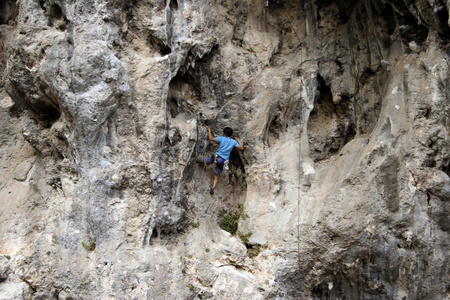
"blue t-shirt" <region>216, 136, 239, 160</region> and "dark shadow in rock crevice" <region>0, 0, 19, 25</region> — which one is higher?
"dark shadow in rock crevice" <region>0, 0, 19, 25</region>

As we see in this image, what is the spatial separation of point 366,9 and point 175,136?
4402 millimetres

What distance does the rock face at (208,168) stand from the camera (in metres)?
7.22

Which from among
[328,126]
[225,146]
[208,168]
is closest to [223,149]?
[225,146]

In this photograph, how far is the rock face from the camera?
7.22 meters

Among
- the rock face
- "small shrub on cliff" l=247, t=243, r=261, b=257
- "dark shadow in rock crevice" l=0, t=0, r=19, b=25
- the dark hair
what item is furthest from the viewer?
"dark shadow in rock crevice" l=0, t=0, r=19, b=25

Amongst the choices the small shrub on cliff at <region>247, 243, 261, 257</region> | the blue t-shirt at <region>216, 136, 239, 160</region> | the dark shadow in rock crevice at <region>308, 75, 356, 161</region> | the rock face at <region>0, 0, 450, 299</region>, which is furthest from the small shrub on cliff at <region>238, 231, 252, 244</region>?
the dark shadow in rock crevice at <region>308, 75, 356, 161</region>

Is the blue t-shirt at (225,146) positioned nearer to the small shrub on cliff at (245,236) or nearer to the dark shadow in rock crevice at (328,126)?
the small shrub on cliff at (245,236)

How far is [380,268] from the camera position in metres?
7.40

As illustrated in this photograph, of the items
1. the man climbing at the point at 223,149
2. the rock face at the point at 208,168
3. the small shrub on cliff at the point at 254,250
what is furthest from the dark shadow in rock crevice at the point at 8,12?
the small shrub on cliff at the point at 254,250

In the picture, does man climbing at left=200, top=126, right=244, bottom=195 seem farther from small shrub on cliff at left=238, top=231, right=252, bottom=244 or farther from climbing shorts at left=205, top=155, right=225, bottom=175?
small shrub on cliff at left=238, top=231, right=252, bottom=244

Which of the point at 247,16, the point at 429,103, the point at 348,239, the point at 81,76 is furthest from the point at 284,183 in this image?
the point at 81,76

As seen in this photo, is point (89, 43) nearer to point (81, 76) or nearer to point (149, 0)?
point (81, 76)

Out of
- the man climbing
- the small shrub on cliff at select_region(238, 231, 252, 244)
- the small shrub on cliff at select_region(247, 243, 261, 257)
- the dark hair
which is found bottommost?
the small shrub on cliff at select_region(247, 243, 261, 257)

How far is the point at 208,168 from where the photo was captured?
842cm
